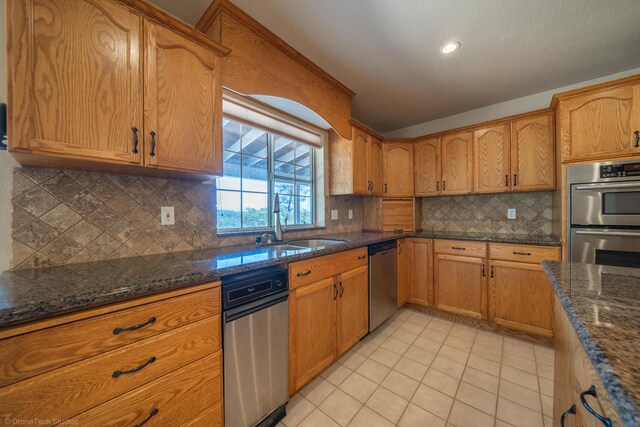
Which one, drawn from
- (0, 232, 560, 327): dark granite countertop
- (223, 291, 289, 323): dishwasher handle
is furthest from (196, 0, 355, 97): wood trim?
(223, 291, 289, 323): dishwasher handle

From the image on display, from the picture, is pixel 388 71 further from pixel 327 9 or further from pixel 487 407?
pixel 487 407

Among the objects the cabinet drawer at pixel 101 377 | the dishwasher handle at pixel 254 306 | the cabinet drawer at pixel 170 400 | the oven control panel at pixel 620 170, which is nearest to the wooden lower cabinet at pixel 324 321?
the dishwasher handle at pixel 254 306

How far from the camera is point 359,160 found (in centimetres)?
271

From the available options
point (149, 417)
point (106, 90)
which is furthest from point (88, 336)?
point (106, 90)

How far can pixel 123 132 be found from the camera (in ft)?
3.53

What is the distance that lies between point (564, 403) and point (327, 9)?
7.35 ft

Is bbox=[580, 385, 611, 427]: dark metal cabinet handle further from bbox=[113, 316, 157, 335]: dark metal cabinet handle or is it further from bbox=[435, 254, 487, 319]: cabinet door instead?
bbox=[435, 254, 487, 319]: cabinet door

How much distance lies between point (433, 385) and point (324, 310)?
0.92m

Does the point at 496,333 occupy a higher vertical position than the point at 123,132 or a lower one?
lower

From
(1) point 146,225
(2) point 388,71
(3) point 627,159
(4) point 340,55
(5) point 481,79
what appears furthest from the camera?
(5) point 481,79

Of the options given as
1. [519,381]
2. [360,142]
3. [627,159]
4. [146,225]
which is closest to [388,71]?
[360,142]

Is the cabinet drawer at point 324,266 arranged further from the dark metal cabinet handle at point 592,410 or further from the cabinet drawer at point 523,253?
the cabinet drawer at point 523,253

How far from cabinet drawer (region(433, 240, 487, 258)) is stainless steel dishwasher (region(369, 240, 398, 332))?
546 millimetres

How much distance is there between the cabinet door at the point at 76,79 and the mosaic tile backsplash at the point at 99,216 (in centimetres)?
33
